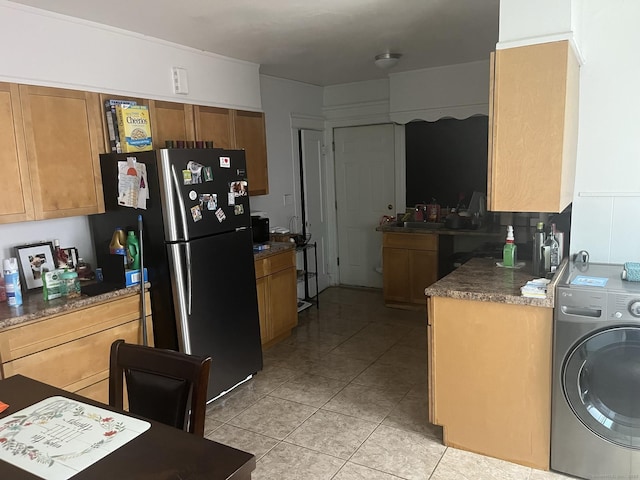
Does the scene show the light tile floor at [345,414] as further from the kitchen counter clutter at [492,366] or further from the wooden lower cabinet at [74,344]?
the wooden lower cabinet at [74,344]

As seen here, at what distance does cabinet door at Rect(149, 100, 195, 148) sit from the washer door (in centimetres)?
283

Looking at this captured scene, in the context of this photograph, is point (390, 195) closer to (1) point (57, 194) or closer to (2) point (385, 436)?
(2) point (385, 436)

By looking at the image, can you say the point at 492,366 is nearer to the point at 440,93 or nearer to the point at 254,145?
the point at 254,145

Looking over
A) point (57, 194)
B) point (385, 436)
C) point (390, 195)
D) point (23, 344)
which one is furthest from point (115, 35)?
point (390, 195)

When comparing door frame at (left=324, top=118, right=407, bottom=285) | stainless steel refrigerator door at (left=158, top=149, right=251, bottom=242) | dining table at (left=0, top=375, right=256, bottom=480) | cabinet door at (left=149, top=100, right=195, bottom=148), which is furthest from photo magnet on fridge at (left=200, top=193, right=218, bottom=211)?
door frame at (left=324, top=118, right=407, bottom=285)

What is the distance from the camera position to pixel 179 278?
9.34 ft

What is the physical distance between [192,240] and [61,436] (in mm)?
1648

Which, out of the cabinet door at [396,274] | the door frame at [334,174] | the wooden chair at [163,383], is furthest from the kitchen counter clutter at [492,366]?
the door frame at [334,174]

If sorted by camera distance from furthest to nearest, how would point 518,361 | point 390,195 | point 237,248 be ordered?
point 390,195
point 237,248
point 518,361

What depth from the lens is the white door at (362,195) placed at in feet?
17.8

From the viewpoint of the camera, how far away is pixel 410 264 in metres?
4.84

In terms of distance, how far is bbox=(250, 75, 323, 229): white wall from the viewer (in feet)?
15.6

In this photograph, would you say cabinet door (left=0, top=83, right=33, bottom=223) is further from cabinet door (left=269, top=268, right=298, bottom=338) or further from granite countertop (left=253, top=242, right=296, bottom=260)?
cabinet door (left=269, top=268, right=298, bottom=338)

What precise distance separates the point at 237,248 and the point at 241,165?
0.58 metres
